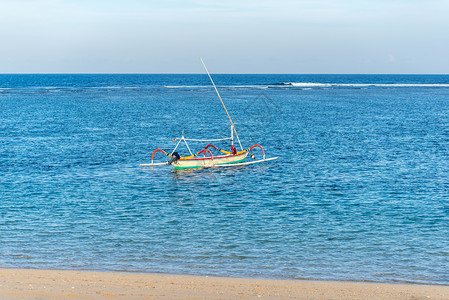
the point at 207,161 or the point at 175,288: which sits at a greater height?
the point at 207,161

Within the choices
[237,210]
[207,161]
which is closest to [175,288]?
[237,210]

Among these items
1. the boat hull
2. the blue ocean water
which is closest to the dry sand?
the blue ocean water

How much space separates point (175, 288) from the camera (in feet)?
44.4

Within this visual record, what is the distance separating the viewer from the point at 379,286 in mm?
14086

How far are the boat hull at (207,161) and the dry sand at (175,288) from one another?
65.4 feet

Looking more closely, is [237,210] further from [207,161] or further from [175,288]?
[207,161]

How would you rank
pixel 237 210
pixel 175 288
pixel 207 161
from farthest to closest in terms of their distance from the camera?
pixel 207 161, pixel 237 210, pixel 175 288

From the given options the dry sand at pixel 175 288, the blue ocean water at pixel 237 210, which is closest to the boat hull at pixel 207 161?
the blue ocean water at pixel 237 210

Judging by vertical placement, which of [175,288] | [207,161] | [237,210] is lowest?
[175,288]

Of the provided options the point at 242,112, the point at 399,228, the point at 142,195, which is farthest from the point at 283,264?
the point at 242,112

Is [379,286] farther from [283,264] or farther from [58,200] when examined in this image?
[58,200]

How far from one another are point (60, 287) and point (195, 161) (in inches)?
880

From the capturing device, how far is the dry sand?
42.3 feet

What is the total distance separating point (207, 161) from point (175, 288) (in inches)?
889
